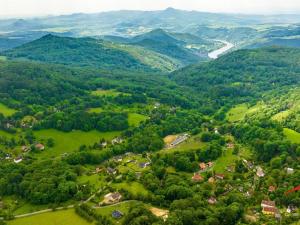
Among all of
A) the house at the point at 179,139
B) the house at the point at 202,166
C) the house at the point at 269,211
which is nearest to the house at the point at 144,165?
the house at the point at 202,166

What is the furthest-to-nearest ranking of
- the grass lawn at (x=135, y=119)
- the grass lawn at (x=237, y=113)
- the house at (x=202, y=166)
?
the grass lawn at (x=237, y=113) < the grass lawn at (x=135, y=119) < the house at (x=202, y=166)

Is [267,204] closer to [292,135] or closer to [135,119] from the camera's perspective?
[292,135]

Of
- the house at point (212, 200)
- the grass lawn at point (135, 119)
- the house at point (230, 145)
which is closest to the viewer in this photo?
the house at point (212, 200)

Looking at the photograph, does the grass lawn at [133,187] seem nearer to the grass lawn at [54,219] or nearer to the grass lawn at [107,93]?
the grass lawn at [54,219]

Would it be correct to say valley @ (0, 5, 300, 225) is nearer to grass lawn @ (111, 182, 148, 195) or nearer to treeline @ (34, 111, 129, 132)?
grass lawn @ (111, 182, 148, 195)

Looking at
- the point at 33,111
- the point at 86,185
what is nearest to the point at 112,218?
the point at 86,185

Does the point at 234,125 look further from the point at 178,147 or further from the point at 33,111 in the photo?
the point at 33,111

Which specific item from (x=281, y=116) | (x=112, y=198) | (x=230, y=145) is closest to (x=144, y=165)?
(x=112, y=198)
